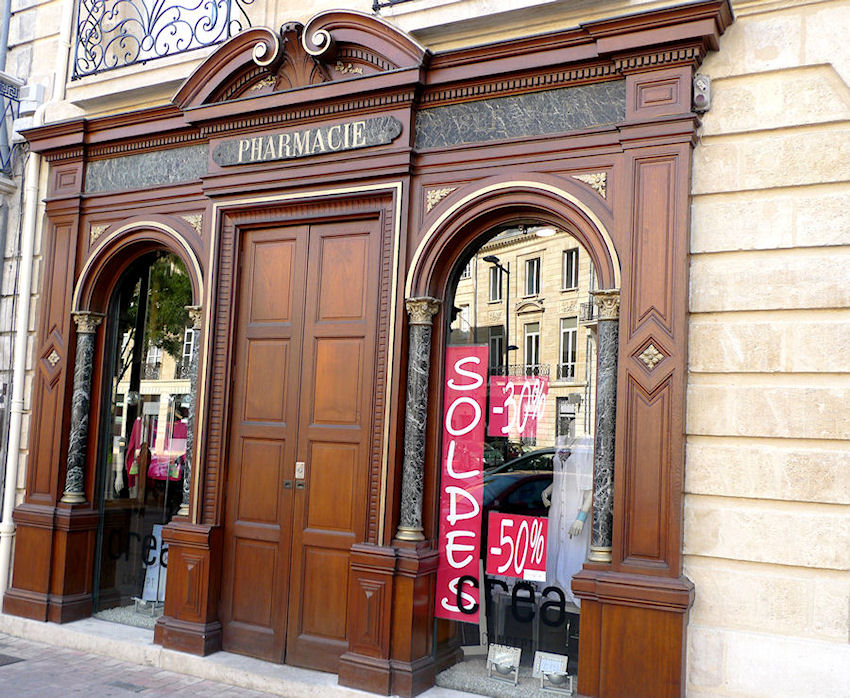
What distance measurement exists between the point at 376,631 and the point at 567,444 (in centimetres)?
173

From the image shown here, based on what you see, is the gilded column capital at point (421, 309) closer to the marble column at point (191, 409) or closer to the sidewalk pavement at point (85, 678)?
the marble column at point (191, 409)

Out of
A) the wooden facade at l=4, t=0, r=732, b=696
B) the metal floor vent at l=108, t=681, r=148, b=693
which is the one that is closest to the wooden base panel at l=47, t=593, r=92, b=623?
the wooden facade at l=4, t=0, r=732, b=696

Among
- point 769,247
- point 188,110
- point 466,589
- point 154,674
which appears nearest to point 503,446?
point 466,589

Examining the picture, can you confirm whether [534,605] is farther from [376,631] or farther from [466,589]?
[376,631]

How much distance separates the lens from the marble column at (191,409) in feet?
20.9

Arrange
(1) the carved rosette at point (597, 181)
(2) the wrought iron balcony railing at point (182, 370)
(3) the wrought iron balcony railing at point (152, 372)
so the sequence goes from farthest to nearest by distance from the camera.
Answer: (3) the wrought iron balcony railing at point (152, 372) < (2) the wrought iron balcony railing at point (182, 370) < (1) the carved rosette at point (597, 181)

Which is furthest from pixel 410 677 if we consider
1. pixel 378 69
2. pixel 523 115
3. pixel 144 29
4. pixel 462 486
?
pixel 144 29

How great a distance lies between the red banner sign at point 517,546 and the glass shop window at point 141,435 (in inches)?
112

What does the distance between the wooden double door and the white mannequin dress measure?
50.6 inches

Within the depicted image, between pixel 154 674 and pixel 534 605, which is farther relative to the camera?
pixel 154 674

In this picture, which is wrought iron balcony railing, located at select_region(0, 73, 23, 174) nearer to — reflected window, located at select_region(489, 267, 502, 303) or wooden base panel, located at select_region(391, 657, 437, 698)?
reflected window, located at select_region(489, 267, 502, 303)

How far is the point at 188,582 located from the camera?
6.22 metres

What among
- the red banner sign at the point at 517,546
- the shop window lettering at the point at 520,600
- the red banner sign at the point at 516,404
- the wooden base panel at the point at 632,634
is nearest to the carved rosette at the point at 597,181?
the red banner sign at the point at 516,404

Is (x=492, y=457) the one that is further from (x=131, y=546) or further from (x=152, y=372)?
(x=131, y=546)
